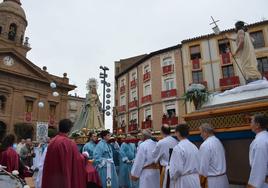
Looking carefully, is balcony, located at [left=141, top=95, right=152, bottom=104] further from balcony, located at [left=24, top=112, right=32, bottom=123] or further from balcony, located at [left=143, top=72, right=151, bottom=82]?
Result: balcony, located at [left=24, top=112, right=32, bottom=123]

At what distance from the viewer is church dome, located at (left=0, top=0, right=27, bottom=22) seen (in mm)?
34244

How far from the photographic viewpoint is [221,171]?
407cm

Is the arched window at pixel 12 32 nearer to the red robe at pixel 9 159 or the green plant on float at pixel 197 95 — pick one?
the red robe at pixel 9 159

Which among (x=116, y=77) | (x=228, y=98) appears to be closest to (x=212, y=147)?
(x=228, y=98)

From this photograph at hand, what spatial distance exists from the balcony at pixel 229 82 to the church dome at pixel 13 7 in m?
29.7

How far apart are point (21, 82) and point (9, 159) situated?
2949 centimetres

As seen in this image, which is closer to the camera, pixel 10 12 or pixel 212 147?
pixel 212 147

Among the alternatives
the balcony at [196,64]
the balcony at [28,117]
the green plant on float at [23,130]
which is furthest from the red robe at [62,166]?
the balcony at [28,117]

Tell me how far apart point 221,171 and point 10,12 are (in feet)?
124

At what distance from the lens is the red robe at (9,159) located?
5387 mm

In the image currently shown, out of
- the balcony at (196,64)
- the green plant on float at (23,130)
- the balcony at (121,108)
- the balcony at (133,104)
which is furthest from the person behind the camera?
the balcony at (121,108)

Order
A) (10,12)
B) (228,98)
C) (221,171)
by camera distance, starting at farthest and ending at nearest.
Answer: (10,12) → (228,98) → (221,171)

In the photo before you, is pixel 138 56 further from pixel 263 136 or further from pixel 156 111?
pixel 263 136

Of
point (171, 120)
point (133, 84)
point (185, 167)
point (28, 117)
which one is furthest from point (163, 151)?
point (133, 84)
